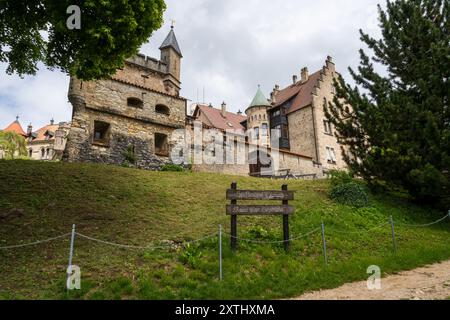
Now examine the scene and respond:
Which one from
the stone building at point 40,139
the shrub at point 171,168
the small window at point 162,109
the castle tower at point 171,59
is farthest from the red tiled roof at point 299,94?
the stone building at point 40,139

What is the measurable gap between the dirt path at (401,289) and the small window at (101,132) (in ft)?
54.8

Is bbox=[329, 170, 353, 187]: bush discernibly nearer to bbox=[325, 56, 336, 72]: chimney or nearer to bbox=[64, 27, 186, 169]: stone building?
bbox=[64, 27, 186, 169]: stone building

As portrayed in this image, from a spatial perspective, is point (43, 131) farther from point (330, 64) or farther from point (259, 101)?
point (330, 64)

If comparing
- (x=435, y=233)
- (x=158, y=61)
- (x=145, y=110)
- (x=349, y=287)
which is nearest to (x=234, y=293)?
(x=349, y=287)

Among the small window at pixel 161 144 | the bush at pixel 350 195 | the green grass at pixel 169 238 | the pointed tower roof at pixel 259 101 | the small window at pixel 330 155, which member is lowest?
the green grass at pixel 169 238

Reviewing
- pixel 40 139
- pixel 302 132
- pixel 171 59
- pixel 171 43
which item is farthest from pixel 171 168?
pixel 40 139

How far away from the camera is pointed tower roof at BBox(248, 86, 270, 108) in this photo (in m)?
36.6

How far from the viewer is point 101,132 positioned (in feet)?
68.2

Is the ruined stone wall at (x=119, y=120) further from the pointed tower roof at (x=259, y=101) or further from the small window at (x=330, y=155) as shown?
the small window at (x=330, y=155)

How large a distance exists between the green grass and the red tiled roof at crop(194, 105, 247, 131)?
21348 mm

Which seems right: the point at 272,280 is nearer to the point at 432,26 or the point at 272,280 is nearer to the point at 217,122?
the point at 432,26

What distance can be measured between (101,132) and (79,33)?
12381 mm

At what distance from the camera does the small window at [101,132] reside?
19.8 meters

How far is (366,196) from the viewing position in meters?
13.9
